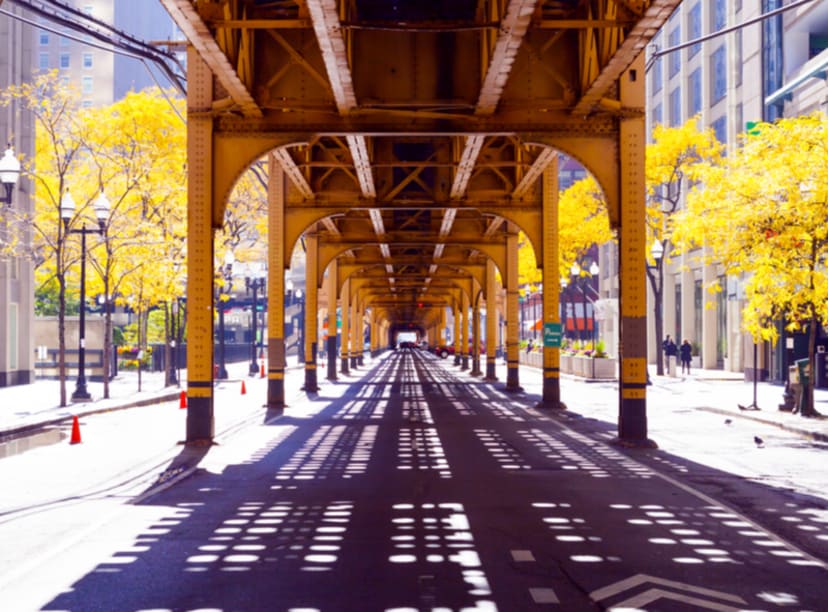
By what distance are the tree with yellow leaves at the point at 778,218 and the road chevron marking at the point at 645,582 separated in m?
16.6

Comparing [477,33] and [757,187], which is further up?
[477,33]

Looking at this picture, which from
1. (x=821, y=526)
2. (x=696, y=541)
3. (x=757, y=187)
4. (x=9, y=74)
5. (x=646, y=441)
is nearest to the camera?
(x=696, y=541)

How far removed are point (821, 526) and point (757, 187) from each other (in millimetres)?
14671

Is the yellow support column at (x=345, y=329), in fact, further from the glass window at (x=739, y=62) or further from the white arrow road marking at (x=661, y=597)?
the white arrow road marking at (x=661, y=597)

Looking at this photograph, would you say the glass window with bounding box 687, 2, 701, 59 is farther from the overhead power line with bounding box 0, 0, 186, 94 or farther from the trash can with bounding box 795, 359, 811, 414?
the overhead power line with bounding box 0, 0, 186, 94

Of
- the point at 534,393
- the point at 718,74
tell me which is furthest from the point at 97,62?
the point at 534,393

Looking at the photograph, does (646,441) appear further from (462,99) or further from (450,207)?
(450,207)

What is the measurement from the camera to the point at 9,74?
4025 centimetres


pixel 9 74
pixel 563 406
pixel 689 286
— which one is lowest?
pixel 563 406

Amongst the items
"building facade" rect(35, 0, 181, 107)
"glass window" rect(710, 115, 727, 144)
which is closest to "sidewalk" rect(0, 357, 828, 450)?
"glass window" rect(710, 115, 727, 144)

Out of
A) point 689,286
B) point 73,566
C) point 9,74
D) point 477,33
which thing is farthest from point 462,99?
point 689,286

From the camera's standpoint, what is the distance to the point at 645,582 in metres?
7.41

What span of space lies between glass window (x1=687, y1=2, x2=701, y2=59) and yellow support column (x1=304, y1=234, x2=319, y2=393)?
27.6 metres

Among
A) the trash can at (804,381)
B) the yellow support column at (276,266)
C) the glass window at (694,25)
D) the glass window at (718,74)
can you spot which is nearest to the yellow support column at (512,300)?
the yellow support column at (276,266)
